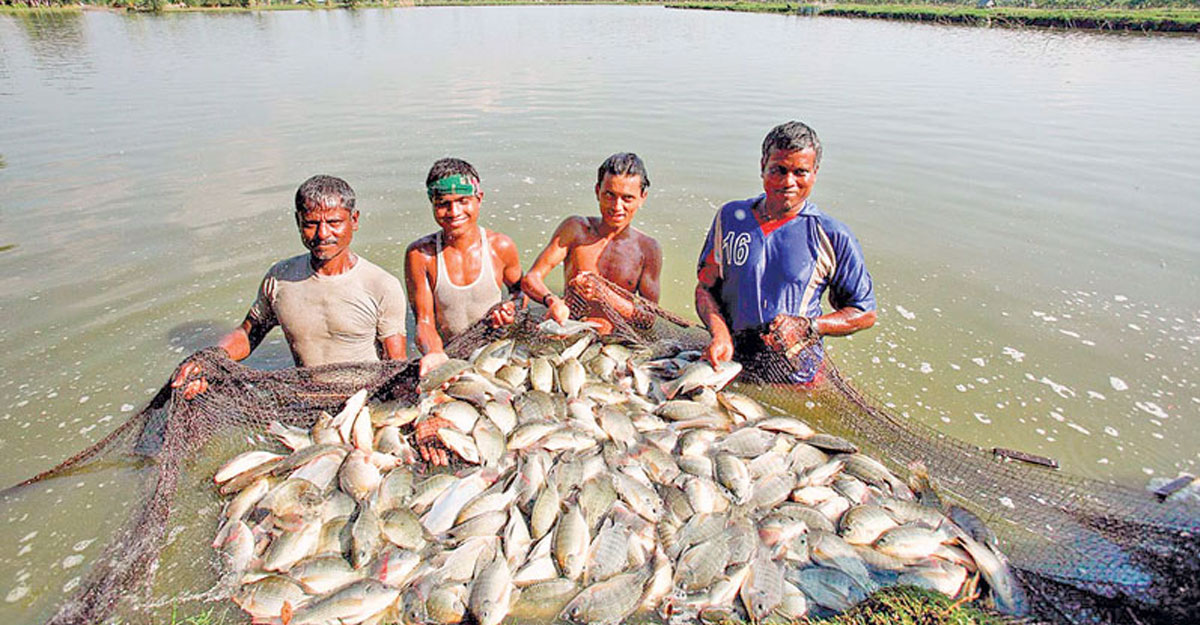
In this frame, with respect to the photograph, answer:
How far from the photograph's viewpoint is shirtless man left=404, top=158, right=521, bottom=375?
3.86 meters

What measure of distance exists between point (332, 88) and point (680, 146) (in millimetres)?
12404

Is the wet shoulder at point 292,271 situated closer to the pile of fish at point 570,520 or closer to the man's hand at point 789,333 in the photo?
the pile of fish at point 570,520

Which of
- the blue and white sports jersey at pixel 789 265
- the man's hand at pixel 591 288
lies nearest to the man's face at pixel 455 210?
the man's hand at pixel 591 288

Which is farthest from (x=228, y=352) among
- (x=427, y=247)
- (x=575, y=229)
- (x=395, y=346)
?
(x=575, y=229)

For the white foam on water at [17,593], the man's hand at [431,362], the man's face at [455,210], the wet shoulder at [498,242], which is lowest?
the white foam on water at [17,593]

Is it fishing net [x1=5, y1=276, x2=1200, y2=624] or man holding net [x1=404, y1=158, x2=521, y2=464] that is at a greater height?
man holding net [x1=404, y1=158, x2=521, y2=464]

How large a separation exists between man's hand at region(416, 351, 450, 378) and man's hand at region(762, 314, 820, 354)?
80.4 inches

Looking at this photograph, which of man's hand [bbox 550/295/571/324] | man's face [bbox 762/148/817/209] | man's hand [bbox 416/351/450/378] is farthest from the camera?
man's hand [bbox 550/295/571/324]

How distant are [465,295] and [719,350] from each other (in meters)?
1.93

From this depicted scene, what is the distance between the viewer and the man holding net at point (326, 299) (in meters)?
3.26

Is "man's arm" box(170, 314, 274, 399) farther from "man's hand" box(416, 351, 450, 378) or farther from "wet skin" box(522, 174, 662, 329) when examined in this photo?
"wet skin" box(522, 174, 662, 329)

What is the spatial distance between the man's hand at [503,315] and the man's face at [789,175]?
1856 mm

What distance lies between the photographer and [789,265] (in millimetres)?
3691

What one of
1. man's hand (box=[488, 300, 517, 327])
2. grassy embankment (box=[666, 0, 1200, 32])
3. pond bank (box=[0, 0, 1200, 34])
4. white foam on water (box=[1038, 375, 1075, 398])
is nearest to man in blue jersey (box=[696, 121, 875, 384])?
man's hand (box=[488, 300, 517, 327])
